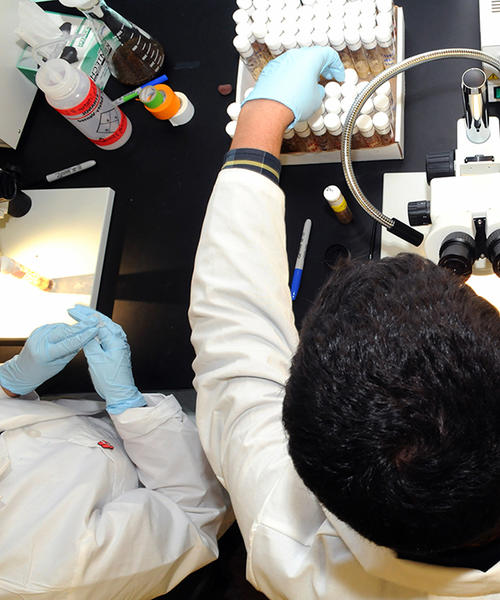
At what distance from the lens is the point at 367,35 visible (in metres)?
1.24

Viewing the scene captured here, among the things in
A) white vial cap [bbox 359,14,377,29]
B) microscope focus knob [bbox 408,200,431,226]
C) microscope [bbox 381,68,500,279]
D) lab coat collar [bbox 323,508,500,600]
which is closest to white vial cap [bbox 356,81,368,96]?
white vial cap [bbox 359,14,377,29]

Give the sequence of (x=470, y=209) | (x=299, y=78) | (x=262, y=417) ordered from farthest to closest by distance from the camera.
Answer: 1. (x=299, y=78)
2. (x=470, y=209)
3. (x=262, y=417)

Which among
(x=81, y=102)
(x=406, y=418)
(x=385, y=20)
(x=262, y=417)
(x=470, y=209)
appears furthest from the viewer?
(x=81, y=102)

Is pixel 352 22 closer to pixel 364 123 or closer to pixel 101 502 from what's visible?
pixel 364 123

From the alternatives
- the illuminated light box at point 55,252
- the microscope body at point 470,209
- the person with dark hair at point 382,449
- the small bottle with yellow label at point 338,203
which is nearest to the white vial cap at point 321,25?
the small bottle with yellow label at point 338,203

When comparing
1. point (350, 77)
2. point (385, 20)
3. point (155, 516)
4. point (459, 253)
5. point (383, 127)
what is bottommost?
point (155, 516)

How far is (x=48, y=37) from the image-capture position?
5.53 ft

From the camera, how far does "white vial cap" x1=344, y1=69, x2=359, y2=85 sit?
1.29m

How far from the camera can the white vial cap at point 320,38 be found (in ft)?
4.18

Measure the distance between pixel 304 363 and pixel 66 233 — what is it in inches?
46.1

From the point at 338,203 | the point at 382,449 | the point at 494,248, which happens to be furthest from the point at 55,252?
the point at 382,449

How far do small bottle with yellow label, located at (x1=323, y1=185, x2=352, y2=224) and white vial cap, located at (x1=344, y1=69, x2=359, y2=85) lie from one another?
0.75ft

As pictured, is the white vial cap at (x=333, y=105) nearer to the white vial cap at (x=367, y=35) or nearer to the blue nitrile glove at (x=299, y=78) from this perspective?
the blue nitrile glove at (x=299, y=78)

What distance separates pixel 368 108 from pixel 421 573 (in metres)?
0.94
